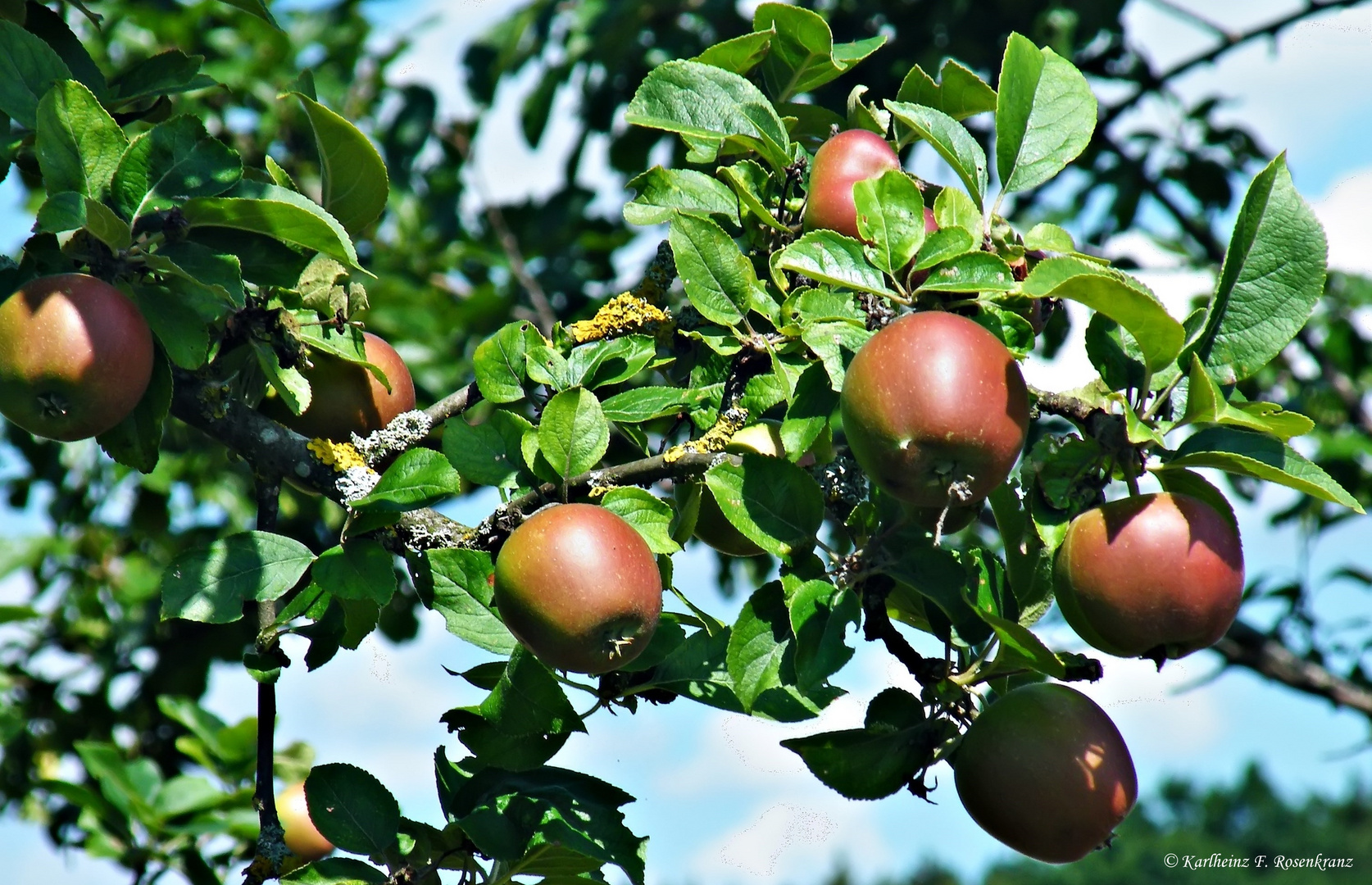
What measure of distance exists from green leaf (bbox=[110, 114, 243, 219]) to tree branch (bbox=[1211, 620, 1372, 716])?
3272mm

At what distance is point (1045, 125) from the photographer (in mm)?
1513

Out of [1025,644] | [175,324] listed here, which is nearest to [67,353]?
[175,324]

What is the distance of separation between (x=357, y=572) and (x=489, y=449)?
22cm

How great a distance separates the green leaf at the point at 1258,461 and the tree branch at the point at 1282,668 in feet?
8.78

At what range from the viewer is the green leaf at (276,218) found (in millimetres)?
1431

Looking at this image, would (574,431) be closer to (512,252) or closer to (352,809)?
(352,809)

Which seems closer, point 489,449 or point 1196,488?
point 1196,488

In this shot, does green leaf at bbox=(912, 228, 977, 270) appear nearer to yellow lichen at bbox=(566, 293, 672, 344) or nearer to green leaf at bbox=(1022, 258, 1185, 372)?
green leaf at bbox=(1022, 258, 1185, 372)

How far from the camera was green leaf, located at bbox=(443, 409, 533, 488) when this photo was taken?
1.46 m

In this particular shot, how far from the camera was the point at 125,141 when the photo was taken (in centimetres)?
148

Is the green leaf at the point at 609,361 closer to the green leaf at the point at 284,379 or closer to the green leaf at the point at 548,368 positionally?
the green leaf at the point at 548,368

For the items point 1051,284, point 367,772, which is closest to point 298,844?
point 367,772

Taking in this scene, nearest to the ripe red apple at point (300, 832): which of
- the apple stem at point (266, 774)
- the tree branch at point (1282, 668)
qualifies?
the apple stem at point (266, 774)

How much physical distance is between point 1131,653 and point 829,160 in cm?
71
